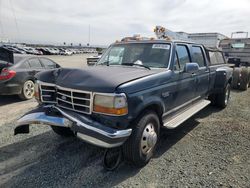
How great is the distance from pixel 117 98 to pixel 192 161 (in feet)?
5.70

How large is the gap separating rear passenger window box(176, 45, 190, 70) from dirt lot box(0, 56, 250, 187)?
4.93 ft

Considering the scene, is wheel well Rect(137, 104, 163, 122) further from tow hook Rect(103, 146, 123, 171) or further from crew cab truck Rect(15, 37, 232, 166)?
tow hook Rect(103, 146, 123, 171)

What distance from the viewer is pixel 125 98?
2721 mm

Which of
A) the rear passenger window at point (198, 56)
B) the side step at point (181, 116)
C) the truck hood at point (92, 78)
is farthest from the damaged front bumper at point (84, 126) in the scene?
the rear passenger window at point (198, 56)

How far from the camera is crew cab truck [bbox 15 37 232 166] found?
107 inches

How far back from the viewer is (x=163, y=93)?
346cm

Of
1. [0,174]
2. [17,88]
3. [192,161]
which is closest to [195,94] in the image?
[192,161]

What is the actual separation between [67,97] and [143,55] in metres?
1.65

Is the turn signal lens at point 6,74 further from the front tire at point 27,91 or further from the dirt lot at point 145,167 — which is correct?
the dirt lot at point 145,167

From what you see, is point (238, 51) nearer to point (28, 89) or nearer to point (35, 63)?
point (35, 63)

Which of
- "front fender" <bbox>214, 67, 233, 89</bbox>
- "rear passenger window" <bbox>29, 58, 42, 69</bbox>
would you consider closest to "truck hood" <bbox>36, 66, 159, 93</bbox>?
"front fender" <bbox>214, 67, 233, 89</bbox>

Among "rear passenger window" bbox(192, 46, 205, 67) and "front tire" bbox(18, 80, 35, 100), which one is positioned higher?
"rear passenger window" bbox(192, 46, 205, 67)

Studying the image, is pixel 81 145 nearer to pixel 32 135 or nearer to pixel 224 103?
pixel 32 135

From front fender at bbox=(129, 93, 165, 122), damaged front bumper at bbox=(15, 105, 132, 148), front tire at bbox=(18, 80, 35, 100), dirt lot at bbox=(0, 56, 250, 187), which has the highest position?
front fender at bbox=(129, 93, 165, 122)
